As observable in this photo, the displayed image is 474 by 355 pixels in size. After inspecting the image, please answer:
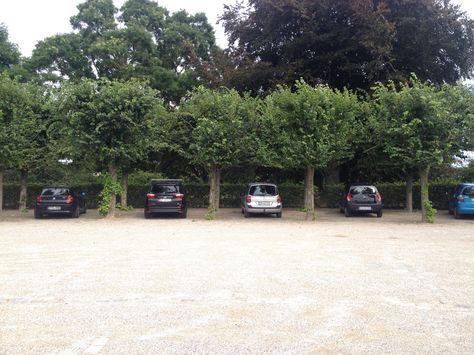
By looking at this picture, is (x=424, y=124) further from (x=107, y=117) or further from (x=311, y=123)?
(x=107, y=117)

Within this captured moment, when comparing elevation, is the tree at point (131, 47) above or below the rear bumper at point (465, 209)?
above

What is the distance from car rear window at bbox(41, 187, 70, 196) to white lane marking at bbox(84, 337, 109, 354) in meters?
17.9

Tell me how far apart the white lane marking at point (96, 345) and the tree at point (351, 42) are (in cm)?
2120

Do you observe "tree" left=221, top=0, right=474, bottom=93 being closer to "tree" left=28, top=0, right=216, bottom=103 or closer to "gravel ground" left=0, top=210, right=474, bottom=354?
"tree" left=28, top=0, right=216, bottom=103

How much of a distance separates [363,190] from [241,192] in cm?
845

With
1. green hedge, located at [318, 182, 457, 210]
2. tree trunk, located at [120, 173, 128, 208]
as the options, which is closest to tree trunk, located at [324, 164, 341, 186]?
green hedge, located at [318, 182, 457, 210]

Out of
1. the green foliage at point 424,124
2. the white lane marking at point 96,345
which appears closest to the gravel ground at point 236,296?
the white lane marking at point 96,345

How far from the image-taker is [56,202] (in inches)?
824

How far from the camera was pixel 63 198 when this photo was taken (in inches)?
831

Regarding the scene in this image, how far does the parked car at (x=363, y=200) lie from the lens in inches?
842

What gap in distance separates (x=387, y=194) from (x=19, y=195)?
72.3ft

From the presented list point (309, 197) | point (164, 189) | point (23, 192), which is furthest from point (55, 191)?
point (309, 197)

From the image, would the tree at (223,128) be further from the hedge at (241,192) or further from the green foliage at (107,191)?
the hedge at (241,192)

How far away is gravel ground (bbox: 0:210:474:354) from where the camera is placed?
4776mm
